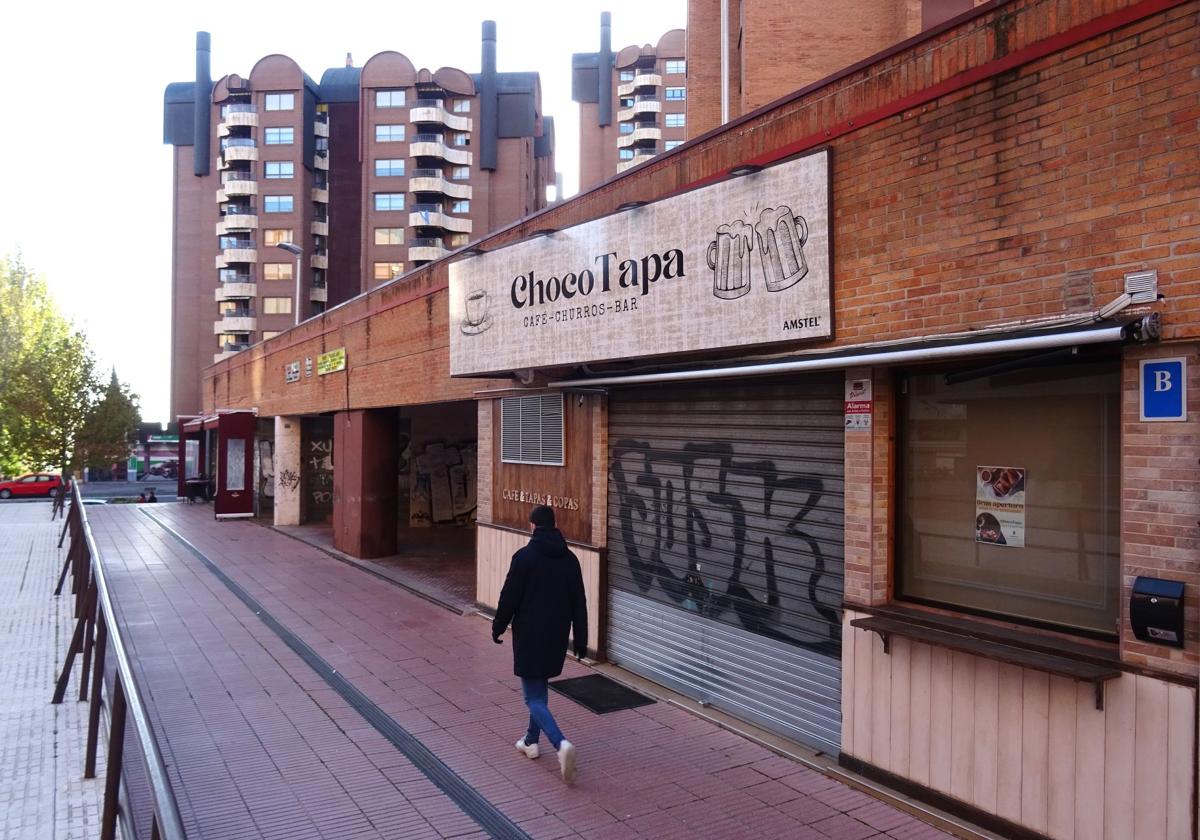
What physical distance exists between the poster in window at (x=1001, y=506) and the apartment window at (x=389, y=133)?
59795mm

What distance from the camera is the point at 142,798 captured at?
536 cm

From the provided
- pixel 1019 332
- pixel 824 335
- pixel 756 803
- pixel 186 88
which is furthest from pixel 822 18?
pixel 186 88

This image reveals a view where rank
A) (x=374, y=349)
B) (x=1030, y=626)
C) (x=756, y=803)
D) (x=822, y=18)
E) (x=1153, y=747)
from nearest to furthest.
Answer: (x=1153, y=747), (x=1030, y=626), (x=756, y=803), (x=822, y=18), (x=374, y=349)

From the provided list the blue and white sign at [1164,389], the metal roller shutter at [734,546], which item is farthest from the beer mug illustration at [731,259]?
the blue and white sign at [1164,389]

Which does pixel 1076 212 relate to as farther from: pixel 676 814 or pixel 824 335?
pixel 676 814

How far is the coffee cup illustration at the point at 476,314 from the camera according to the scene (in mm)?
10508

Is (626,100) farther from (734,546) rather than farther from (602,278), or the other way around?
(734,546)

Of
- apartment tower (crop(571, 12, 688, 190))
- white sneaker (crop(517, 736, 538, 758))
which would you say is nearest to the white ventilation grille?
white sneaker (crop(517, 736, 538, 758))

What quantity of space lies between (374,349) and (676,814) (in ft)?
38.9

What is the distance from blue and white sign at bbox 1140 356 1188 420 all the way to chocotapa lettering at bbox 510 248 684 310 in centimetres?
376

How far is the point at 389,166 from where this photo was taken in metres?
59.3

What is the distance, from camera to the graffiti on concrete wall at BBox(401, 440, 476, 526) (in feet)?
73.0

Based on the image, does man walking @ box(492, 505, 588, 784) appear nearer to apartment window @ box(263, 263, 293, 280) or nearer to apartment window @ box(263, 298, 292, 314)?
apartment window @ box(263, 298, 292, 314)

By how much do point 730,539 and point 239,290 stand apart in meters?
58.6
